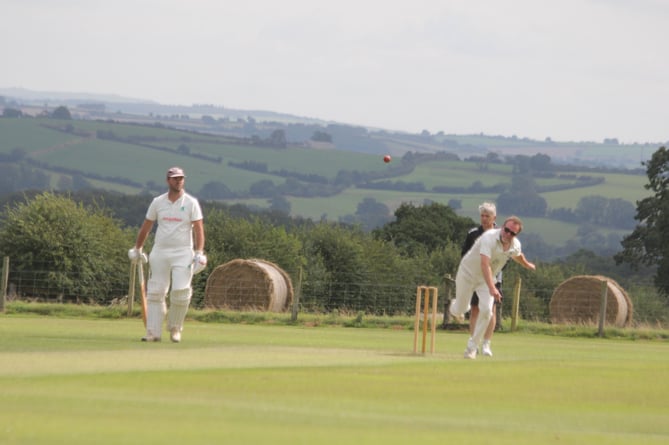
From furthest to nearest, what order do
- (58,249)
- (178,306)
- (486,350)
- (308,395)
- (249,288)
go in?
(58,249) < (249,288) < (486,350) < (178,306) < (308,395)

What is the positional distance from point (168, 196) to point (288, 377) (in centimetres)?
503

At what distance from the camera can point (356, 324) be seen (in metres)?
29.4

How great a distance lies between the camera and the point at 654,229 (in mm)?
68000

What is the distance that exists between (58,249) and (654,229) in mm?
33163

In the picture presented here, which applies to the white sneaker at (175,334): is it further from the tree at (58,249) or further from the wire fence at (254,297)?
the tree at (58,249)

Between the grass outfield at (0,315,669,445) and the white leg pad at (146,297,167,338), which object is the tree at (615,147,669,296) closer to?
the white leg pad at (146,297,167,338)

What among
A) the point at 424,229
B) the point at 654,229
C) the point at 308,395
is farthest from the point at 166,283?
the point at 424,229

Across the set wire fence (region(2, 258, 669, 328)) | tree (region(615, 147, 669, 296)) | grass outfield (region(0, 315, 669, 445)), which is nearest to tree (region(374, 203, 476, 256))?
tree (region(615, 147, 669, 296))

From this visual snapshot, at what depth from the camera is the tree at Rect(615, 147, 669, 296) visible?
65938mm

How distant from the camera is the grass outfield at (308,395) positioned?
28.2 feet

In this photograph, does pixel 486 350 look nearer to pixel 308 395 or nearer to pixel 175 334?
pixel 175 334

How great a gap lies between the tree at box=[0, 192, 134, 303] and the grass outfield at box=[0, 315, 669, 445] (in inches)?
1040

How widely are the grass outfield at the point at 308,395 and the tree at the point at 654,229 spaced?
163 ft

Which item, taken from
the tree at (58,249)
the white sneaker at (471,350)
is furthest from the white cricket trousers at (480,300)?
the tree at (58,249)
